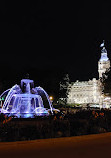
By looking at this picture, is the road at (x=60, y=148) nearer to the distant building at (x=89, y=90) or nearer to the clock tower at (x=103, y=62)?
the distant building at (x=89, y=90)

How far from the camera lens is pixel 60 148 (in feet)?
23.2

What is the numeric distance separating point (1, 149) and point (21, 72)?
39554 mm

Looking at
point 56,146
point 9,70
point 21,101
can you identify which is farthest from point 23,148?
point 9,70

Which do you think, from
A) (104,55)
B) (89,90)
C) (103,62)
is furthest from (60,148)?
(89,90)

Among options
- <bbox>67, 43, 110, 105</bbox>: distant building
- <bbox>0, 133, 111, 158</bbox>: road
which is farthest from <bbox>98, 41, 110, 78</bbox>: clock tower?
<bbox>0, 133, 111, 158</bbox>: road

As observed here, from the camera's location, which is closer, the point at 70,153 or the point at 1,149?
the point at 70,153

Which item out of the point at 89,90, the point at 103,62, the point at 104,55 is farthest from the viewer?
the point at 89,90

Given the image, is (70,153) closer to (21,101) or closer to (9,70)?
(21,101)

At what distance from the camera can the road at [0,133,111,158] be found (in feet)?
20.3

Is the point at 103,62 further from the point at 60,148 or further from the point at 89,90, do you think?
the point at 60,148

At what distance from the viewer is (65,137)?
8375 millimetres

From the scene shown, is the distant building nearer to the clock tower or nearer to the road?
the clock tower

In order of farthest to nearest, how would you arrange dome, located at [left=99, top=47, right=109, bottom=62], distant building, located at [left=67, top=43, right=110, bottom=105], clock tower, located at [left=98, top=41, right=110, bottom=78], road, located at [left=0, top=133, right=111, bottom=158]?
1. dome, located at [left=99, top=47, right=109, bottom=62]
2. distant building, located at [left=67, top=43, right=110, bottom=105]
3. clock tower, located at [left=98, top=41, right=110, bottom=78]
4. road, located at [left=0, top=133, right=111, bottom=158]

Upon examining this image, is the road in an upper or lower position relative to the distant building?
lower
